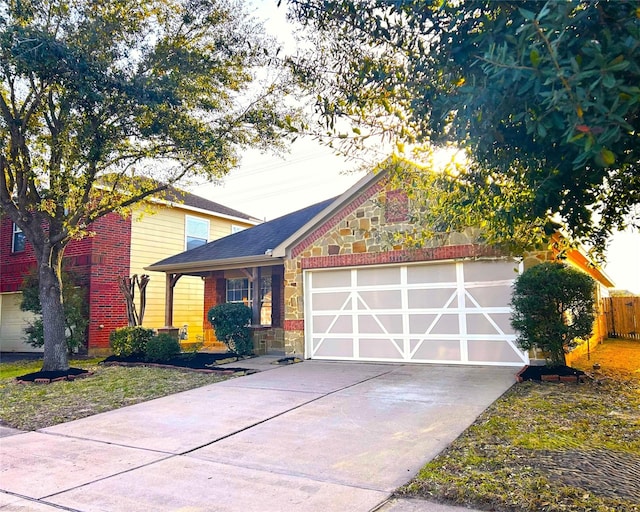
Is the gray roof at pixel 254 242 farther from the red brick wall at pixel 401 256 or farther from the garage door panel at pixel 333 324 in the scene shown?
the garage door panel at pixel 333 324

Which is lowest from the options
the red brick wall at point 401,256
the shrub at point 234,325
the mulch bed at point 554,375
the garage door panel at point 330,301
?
the mulch bed at point 554,375

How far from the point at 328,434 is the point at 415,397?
88.2 inches

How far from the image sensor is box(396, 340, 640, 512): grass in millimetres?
3717

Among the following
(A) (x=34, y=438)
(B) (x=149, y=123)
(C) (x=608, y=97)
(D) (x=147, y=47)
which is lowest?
(A) (x=34, y=438)

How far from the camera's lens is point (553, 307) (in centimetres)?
857

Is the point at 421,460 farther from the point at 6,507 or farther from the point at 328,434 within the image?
the point at 6,507

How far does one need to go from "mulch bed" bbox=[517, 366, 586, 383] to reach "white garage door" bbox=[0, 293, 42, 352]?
663 inches

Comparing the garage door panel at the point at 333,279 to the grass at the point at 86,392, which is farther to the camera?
the garage door panel at the point at 333,279

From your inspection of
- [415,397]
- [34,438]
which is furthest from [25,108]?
[415,397]

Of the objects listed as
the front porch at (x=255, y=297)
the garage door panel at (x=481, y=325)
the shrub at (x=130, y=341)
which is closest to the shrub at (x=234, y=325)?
the front porch at (x=255, y=297)

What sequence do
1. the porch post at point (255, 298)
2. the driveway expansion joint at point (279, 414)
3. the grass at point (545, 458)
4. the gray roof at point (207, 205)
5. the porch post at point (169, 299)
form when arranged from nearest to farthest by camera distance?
the grass at point (545, 458), the driveway expansion joint at point (279, 414), the porch post at point (255, 298), the porch post at point (169, 299), the gray roof at point (207, 205)

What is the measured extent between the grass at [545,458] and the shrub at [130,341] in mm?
9709

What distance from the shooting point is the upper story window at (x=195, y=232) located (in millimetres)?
19016

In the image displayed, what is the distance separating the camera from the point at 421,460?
4.74 m
